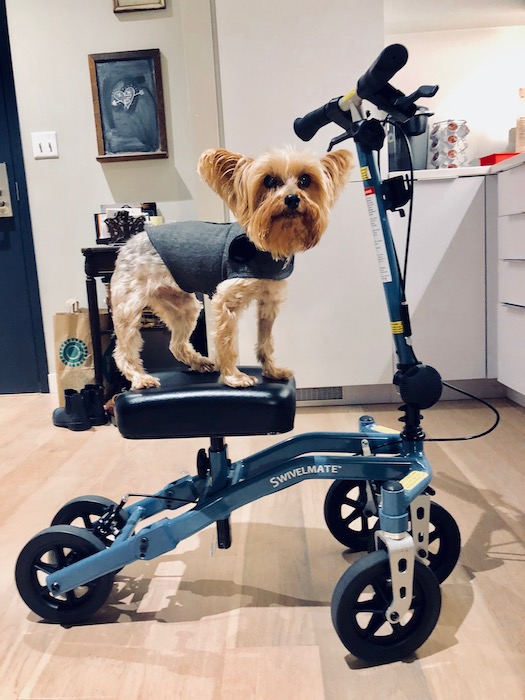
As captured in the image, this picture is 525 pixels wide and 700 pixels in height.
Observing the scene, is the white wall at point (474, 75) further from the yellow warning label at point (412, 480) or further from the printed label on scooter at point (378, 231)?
the yellow warning label at point (412, 480)

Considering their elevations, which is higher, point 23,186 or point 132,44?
point 132,44

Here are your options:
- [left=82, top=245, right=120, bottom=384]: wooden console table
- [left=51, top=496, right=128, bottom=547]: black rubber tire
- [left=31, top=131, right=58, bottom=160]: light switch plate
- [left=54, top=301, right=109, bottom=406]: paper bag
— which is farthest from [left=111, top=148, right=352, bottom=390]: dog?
[left=31, top=131, right=58, bottom=160]: light switch plate

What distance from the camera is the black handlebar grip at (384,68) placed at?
0.88 m

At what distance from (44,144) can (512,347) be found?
242 cm

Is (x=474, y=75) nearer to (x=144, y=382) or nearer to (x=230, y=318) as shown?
(x=230, y=318)

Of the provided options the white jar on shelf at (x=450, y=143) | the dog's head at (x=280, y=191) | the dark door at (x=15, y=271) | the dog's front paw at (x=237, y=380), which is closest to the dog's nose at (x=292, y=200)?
the dog's head at (x=280, y=191)

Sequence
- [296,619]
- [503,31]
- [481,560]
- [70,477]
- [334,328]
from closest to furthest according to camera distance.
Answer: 1. [296,619]
2. [481,560]
3. [70,477]
4. [334,328]
5. [503,31]

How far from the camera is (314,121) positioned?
108 cm

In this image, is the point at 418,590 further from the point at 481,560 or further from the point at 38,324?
the point at 38,324

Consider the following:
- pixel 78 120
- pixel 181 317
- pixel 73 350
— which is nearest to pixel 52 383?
pixel 73 350

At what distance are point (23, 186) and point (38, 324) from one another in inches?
28.7

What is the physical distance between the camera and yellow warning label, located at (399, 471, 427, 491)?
98 centimetres

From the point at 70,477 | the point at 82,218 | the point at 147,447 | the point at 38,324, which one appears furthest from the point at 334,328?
the point at 38,324

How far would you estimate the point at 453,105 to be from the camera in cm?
273
